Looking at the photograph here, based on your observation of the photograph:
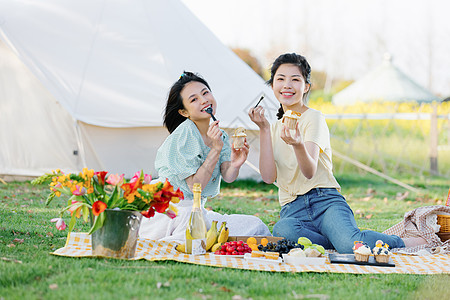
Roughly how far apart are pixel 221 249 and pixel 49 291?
1.16m

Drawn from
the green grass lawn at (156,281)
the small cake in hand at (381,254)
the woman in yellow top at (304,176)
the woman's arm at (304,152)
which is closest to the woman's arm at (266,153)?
the woman in yellow top at (304,176)

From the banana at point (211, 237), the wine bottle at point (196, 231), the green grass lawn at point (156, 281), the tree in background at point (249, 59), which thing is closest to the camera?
the green grass lawn at point (156, 281)

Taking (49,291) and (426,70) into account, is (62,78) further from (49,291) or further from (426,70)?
(426,70)

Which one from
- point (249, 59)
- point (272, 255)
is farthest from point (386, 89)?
point (272, 255)

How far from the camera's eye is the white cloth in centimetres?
341

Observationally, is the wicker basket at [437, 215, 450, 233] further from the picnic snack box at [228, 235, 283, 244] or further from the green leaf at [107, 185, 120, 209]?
the green leaf at [107, 185, 120, 209]

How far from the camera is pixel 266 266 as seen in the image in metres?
2.72

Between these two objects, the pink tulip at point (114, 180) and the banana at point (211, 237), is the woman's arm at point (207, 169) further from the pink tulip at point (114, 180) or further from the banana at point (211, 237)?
the pink tulip at point (114, 180)

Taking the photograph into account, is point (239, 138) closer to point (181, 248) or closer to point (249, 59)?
point (181, 248)

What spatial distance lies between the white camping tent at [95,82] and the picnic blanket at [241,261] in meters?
3.90

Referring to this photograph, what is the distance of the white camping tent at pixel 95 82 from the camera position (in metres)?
6.86

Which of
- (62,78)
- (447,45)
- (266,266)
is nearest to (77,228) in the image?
(266,266)

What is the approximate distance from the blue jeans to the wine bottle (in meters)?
0.59

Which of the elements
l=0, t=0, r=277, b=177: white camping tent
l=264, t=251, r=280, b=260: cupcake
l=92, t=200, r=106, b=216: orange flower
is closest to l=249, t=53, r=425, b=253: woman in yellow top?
l=264, t=251, r=280, b=260: cupcake
